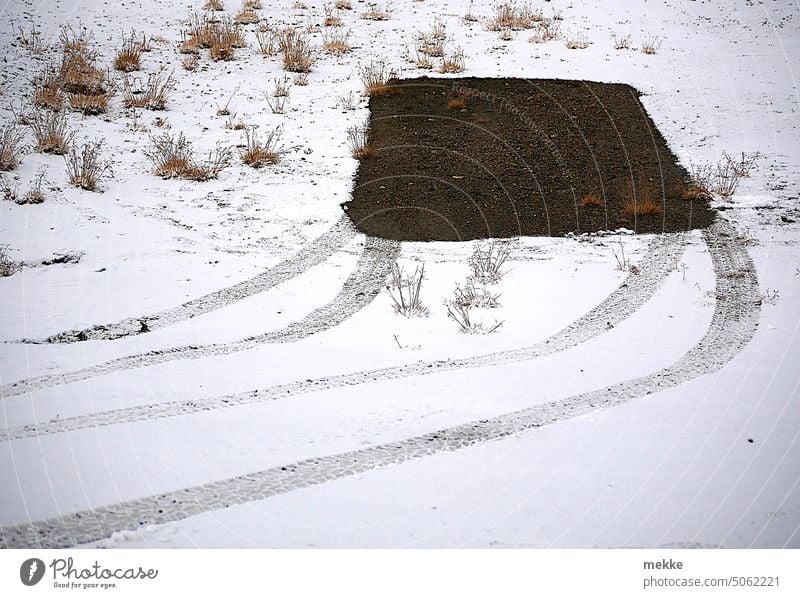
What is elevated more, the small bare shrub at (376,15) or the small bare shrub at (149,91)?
the small bare shrub at (376,15)

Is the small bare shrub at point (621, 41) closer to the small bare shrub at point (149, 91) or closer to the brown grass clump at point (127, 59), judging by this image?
the small bare shrub at point (149, 91)

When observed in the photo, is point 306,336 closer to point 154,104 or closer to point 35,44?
point 154,104

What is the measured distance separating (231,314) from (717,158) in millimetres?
5201

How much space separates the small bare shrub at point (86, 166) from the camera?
20.8 ft

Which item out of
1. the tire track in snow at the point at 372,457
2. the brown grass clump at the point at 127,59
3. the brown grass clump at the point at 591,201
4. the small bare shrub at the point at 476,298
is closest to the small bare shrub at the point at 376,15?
the brown grass clump at the point at 127,59

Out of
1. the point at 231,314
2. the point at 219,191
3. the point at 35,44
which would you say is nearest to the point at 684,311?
the point at 231,314

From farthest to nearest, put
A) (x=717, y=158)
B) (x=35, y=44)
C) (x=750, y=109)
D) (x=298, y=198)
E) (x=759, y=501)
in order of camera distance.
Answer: (x=35, y=44) → (x=750, y=109) → (x=717, y=158) → (x=298, y=198) → (x=759, y=501)

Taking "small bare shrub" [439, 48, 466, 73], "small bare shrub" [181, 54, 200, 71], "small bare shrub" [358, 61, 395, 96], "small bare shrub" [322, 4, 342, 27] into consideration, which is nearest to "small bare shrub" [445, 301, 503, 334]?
"small bare shrub" [358, 61, 395, 96]

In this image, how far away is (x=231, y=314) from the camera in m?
4.82

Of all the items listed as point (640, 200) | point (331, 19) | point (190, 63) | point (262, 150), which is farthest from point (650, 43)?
point (190, 63)

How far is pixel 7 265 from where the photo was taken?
5.18 m

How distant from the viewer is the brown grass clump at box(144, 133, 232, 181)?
6656 mm

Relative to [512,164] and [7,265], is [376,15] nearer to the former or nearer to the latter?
[512,164]

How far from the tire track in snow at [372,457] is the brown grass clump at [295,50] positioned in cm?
621
